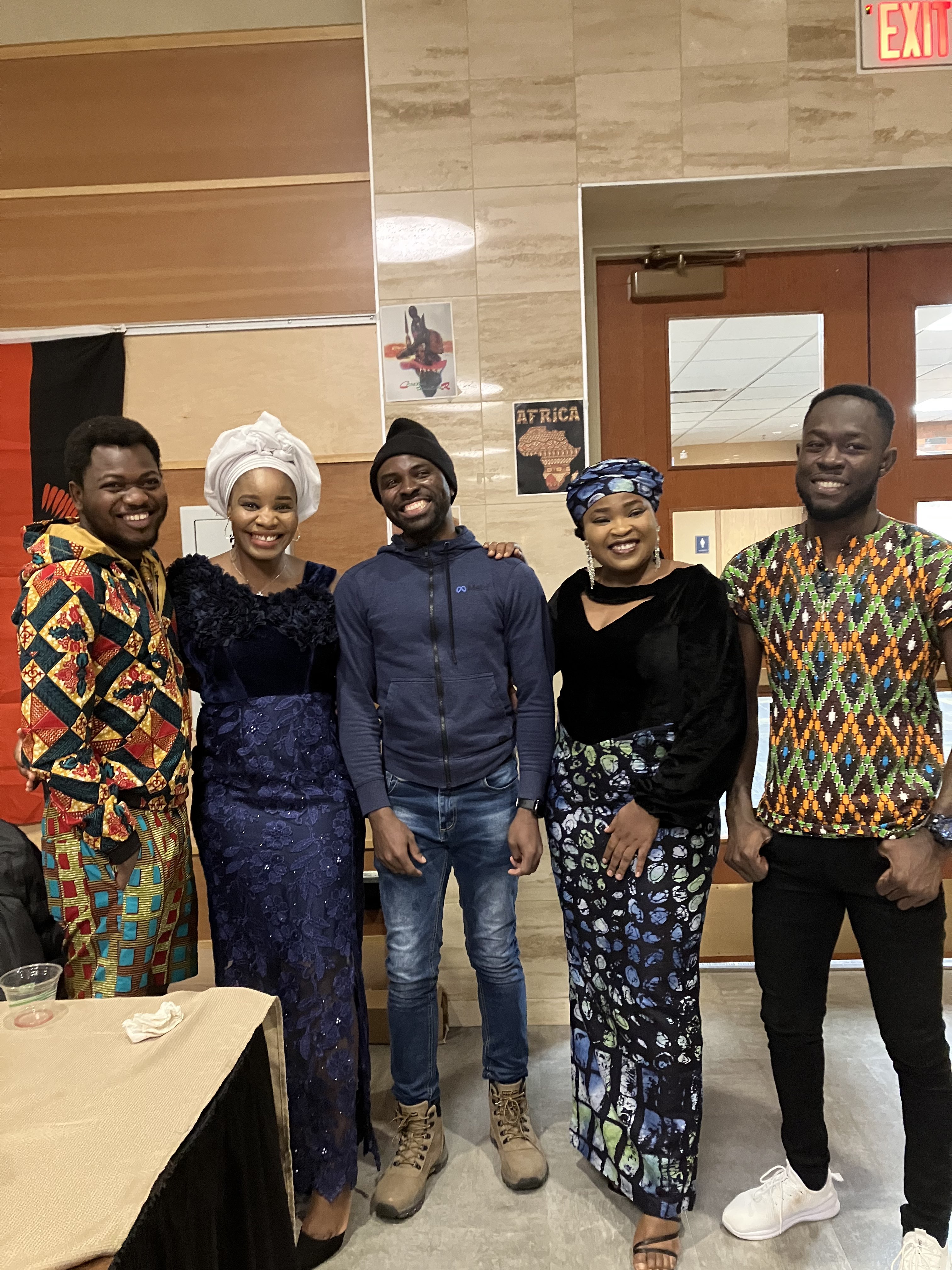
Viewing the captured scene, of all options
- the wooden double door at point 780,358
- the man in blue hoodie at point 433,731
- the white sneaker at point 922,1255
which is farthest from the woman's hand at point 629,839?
the wooden double door at point 780,358

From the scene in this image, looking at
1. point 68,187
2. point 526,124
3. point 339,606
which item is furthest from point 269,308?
point 339,606

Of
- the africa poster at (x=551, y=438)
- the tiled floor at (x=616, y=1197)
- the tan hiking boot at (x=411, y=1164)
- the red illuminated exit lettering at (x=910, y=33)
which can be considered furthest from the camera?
the africa poster at (x=551, y=438)

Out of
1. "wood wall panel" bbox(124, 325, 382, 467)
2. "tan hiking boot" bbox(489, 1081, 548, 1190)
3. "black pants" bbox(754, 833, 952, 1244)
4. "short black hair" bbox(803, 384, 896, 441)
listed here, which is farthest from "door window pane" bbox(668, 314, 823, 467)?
"tan hiking boot" bbox(489, 1081, 548, 1190)

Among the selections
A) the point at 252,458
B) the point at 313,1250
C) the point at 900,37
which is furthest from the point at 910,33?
the point at 313,1250

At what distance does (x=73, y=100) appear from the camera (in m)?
2.70

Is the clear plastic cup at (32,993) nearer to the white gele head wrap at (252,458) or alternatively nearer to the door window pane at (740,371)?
the white gele head wrap at (252,458)

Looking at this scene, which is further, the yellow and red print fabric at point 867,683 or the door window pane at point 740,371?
the door window pane at point 740,371

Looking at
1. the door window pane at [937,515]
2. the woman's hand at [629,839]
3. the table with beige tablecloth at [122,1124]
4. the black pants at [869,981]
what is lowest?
the black pants at [869,981]

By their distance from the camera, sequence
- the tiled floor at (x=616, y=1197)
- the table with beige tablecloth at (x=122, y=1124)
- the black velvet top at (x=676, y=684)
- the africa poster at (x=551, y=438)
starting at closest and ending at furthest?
1. the table with beige tablecloth at (x=122, y=1124)
2. the black velvet top at (x=676, y=684)
3. the tiled floor at (x=616, y=1197)
4. the africa poster at (x=551, y=438)

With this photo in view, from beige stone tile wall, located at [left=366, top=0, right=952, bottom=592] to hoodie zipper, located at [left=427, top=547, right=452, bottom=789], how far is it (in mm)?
1052

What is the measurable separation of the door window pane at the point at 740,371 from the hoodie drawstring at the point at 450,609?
1431 millimetres

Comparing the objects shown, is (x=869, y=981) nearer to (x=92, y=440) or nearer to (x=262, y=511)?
(x=262, y=511)

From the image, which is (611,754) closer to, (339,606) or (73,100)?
(339,606)

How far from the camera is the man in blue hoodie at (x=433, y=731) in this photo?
176cm
